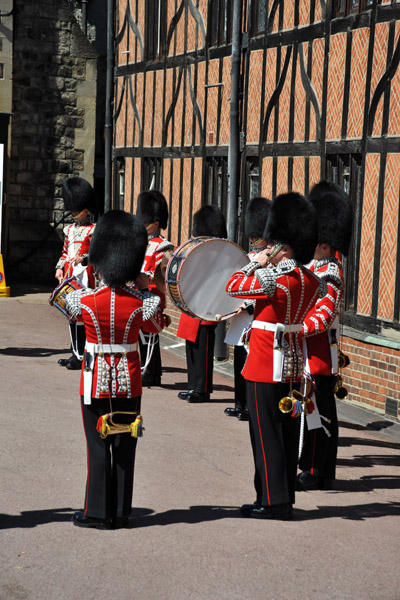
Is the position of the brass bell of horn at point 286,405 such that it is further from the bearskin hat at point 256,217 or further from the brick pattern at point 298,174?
the brick pattern at point 298,174

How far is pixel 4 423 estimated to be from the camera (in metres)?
7.78

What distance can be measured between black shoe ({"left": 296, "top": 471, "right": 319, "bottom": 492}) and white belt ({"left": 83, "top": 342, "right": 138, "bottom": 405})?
168cm

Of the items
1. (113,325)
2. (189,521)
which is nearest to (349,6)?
(113,325)

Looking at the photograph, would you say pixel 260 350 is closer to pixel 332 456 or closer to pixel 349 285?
Result: pixel 332 456

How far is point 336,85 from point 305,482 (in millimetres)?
4635

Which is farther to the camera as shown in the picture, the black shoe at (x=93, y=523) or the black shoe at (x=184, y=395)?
the black shoe at (x=184, y=395)

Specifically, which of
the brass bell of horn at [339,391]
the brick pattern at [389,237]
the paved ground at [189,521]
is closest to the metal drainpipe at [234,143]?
the brick pattern at [389,237]

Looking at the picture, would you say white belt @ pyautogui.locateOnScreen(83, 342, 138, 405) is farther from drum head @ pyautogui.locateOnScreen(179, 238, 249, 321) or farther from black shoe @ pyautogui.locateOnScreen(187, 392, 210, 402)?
black shoe @ pyautogui.locateOnScreen(187, 392, 210, 402)

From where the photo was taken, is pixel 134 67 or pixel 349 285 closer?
pixel 349 285

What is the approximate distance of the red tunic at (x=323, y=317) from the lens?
609 centimetres

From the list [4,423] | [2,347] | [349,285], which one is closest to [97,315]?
[4,423]

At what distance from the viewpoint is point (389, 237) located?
29.6 ft

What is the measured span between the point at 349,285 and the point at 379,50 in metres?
2.08

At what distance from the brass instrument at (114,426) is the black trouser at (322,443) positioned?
1.56 m
